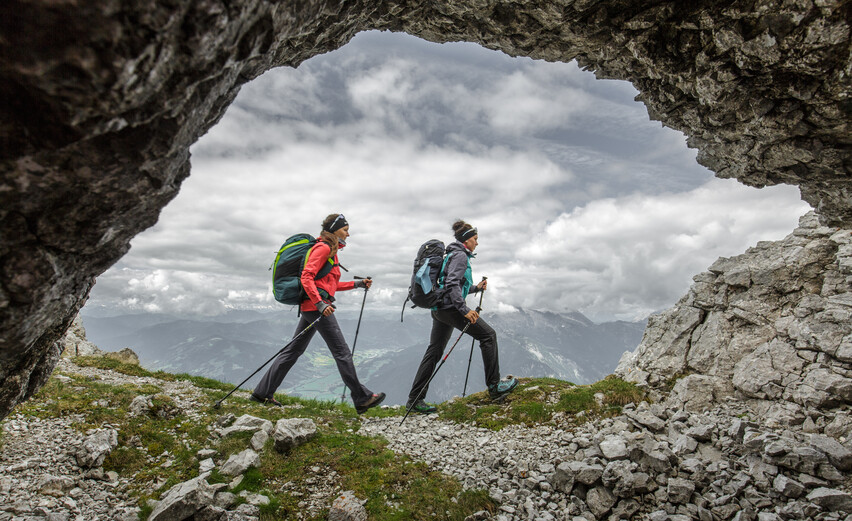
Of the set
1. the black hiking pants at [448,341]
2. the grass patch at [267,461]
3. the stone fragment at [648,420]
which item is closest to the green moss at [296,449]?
the grass patch at [267,461]

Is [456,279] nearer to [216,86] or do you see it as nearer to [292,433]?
[292,433]

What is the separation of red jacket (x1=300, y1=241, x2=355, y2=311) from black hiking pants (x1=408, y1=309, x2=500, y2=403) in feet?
11.1

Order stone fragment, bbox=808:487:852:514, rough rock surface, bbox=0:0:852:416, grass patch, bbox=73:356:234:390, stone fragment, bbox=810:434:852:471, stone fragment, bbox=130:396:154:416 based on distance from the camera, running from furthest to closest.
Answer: grass patch, bbox=73:356:234:390
stone fragment, bbox=130:396:154:416
stone fragment, bbox=810:434:852:471
stone fragment, bbox=808:487:852:514
rough rock surface, bbox=0:0:852:416

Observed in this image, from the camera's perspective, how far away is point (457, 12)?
5672 millimetres

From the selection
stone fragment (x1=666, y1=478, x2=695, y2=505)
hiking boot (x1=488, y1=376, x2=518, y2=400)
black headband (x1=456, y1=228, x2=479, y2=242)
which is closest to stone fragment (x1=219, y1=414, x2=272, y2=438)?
hiking boot (x1=488, y1=376, x2=518, y2=400)

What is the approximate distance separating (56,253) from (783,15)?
834 centimetres

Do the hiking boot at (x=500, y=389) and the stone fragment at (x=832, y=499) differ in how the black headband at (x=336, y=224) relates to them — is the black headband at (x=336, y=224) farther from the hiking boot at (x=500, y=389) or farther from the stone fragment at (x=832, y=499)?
the stone fragment at (x=832, y=499)

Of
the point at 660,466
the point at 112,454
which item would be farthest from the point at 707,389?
the point at 112,454

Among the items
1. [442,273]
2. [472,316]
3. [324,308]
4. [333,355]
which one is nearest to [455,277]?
[442,273]

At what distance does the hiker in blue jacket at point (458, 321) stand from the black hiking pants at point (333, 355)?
1709 millimetres

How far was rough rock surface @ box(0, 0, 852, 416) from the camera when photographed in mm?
2264

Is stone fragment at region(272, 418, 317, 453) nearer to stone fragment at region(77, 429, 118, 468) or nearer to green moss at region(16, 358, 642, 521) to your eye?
green moss at region(16, 358, 642, 521)

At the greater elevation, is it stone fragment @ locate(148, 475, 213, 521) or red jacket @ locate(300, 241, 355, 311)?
red jacket @ locate(300, 241, 355, 311)

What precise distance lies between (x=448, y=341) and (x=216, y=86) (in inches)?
348
